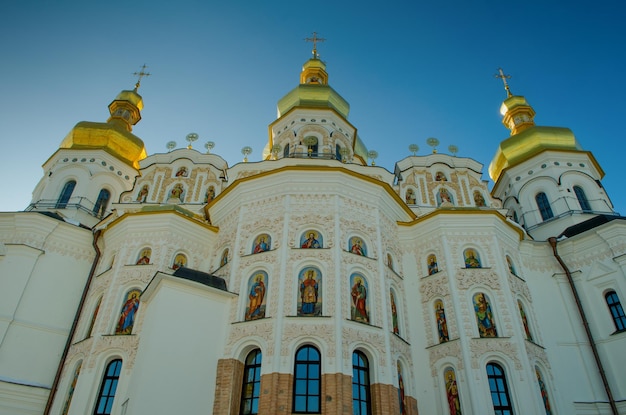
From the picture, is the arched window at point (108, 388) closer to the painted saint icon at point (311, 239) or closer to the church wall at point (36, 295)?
the church wall at point (36, 295)

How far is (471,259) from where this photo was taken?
51.6 ft

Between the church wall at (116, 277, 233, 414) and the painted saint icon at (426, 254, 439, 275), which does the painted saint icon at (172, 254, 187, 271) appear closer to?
the church wall at (116, 277, 233, 414)

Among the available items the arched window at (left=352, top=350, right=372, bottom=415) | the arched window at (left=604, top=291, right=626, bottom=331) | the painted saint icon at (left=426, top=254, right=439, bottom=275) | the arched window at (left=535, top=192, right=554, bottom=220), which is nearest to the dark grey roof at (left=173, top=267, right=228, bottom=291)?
the arched window at (left=352, top=350, right=372, bottom=415)

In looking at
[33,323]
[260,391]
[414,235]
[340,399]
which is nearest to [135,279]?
[33,323]

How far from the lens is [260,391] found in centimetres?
1150

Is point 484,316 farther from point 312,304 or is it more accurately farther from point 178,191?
point 178,191

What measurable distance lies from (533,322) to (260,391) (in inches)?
358

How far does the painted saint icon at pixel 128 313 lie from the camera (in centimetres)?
1400

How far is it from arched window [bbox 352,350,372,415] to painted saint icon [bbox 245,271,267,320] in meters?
2.69

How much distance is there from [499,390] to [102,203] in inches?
751

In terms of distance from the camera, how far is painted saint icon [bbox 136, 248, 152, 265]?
51.1ft

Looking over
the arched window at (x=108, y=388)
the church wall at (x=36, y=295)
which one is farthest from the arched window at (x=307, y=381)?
the church wall at (x=36, y=295)

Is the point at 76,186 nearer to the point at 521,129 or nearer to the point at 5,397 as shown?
the point at 5,397

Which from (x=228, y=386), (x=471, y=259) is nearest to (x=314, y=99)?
(x=471, y=259)
